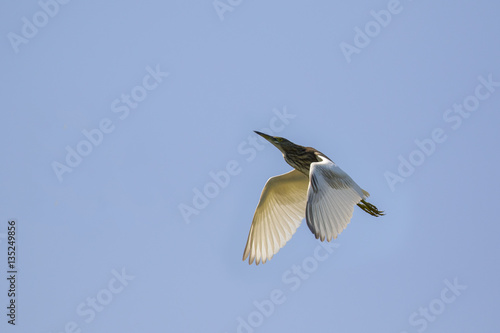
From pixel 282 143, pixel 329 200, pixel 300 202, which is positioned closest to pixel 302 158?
pixel 282 143

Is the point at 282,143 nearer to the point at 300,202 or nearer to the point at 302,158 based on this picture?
the point at 302,158

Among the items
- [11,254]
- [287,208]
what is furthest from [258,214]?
[11,254]

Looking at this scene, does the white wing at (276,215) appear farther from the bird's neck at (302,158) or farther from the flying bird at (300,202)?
the bird's neck at (302,158)

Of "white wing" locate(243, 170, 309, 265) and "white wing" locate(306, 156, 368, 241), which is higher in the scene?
"white wing" locate(243, 170, 309, 265)

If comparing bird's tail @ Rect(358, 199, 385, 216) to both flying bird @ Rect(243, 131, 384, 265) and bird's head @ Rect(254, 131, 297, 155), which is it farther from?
bird's head @ Rect(254, 131, 297, 155)

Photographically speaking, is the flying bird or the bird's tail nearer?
the flying bird

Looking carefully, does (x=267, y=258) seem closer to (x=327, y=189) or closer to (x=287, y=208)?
(x=287, y=208)

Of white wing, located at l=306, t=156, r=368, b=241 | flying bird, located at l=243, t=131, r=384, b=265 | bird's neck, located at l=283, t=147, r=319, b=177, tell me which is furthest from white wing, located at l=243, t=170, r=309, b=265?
white wing, located at l=306, t=156, r=368, b=241

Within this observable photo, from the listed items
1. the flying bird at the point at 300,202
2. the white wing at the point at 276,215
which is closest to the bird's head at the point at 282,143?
the flying bird at the point at 300,202

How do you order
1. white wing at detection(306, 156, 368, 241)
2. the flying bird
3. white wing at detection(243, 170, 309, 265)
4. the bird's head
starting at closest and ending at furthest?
white wing at detection(306, 156, 368, 241), the flying bird, the bird's head, white wing at detection(243, 170, 309, 265)

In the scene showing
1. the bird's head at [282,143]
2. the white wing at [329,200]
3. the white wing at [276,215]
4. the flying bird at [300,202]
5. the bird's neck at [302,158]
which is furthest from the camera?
the white wing at [276,215]
